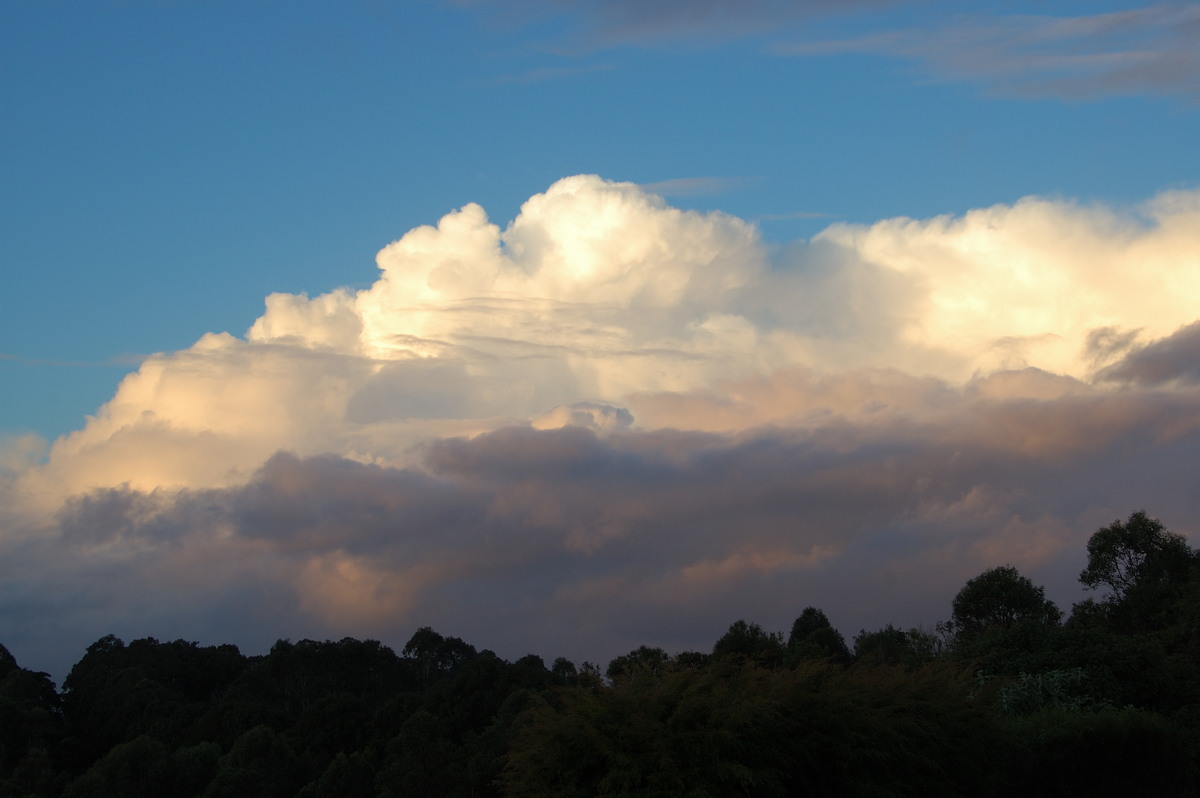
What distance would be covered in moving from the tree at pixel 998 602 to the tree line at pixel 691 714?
0.40 feet

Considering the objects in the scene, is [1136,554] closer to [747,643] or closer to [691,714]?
[747,643]

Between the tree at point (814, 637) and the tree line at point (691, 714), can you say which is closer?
the tree line at point (691, 714)

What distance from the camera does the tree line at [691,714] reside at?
15.9 m

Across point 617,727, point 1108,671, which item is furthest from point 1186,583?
point 617,727

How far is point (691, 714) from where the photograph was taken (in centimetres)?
1564

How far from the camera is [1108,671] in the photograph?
106ft

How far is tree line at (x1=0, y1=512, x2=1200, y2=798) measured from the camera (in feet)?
52.1

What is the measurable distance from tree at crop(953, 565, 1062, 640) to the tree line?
123 millimetres

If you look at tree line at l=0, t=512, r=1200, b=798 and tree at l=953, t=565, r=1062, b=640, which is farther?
tree at l=953, t=565, r=1062, b=640

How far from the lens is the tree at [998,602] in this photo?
2581 inches

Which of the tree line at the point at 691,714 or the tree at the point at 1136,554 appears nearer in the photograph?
the tree line at the point at 691,714

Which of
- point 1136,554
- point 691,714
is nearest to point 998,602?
point 1136,554

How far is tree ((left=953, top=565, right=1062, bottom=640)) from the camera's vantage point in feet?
215

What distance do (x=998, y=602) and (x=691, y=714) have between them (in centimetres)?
5602
